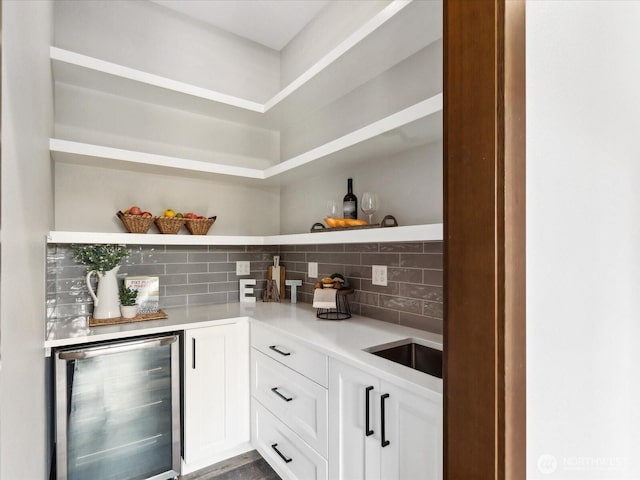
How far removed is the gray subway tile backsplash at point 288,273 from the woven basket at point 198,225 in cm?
20

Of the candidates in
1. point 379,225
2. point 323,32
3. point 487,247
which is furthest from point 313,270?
point 487,247

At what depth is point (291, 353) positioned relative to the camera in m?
1.74

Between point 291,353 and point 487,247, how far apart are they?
1207 millimetres

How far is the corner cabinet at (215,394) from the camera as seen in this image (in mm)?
1933

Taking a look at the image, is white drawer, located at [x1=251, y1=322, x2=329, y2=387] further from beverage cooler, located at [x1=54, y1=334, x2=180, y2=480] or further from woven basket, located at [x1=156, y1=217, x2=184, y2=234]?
woven basket, located at [x1=156, y1=217, x2=184, y2=234]

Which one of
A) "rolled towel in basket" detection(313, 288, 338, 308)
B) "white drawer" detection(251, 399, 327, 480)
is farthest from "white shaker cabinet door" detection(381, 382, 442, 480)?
"rolled towel in basket" detection(313, 288, 338, 308)

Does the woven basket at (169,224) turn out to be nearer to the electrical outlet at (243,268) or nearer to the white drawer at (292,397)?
the electrical outlet at (243,268)

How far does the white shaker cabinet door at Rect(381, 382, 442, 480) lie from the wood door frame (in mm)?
207

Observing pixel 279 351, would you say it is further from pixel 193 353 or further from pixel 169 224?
pixel 169 224

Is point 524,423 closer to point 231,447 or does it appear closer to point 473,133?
point 473,133

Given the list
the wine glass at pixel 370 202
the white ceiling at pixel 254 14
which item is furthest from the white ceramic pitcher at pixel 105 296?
the white ceiling at pixel 254 14

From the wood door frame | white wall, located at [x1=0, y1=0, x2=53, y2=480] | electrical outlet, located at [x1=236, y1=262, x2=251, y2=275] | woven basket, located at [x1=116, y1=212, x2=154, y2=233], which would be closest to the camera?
white wall, located at [x1=0, y1=0, x2=53, y2=480]

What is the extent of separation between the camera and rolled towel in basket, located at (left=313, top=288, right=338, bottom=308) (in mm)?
2014
